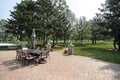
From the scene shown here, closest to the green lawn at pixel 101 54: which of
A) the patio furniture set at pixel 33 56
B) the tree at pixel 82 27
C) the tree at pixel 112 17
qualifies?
the tree at pixel 112 17

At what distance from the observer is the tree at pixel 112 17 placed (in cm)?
2350

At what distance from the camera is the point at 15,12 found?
2927 cm

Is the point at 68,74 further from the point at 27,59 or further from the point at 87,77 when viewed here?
the point at 27,59

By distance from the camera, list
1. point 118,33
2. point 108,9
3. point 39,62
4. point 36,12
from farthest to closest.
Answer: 1. point 36,12
2. point 108,9
3. point 118,33
4. point 39,62

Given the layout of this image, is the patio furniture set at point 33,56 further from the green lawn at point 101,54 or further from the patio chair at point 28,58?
the green lawn at point 101,54

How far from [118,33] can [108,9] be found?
420 centimetres

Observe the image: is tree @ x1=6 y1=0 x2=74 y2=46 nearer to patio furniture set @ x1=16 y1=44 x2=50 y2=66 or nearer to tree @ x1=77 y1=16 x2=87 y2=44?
tree @ x1=77 y1=16 x2=87 y2=44

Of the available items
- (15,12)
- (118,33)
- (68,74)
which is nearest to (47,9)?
(15,12)

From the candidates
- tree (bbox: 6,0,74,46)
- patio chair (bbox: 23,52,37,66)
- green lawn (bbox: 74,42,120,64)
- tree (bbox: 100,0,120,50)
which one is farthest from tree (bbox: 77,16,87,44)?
patio chair (bbox: 23,52,37,66)

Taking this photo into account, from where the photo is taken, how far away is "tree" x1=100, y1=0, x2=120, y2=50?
23.5 metres

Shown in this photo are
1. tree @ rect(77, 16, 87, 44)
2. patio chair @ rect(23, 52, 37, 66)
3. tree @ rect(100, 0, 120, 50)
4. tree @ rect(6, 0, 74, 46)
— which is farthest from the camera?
tree @ rect(77, 16, 87, 44)

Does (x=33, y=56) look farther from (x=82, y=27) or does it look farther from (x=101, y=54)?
(x=82, y=27)

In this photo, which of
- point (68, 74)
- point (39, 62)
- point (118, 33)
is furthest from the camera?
point (118, 33)

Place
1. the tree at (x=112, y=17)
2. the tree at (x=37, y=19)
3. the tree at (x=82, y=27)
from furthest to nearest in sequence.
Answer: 1. the tree at (x=82, y=27)
2. the tree at (x=37, y=19)
3. the tree at (x=112, y=17)
